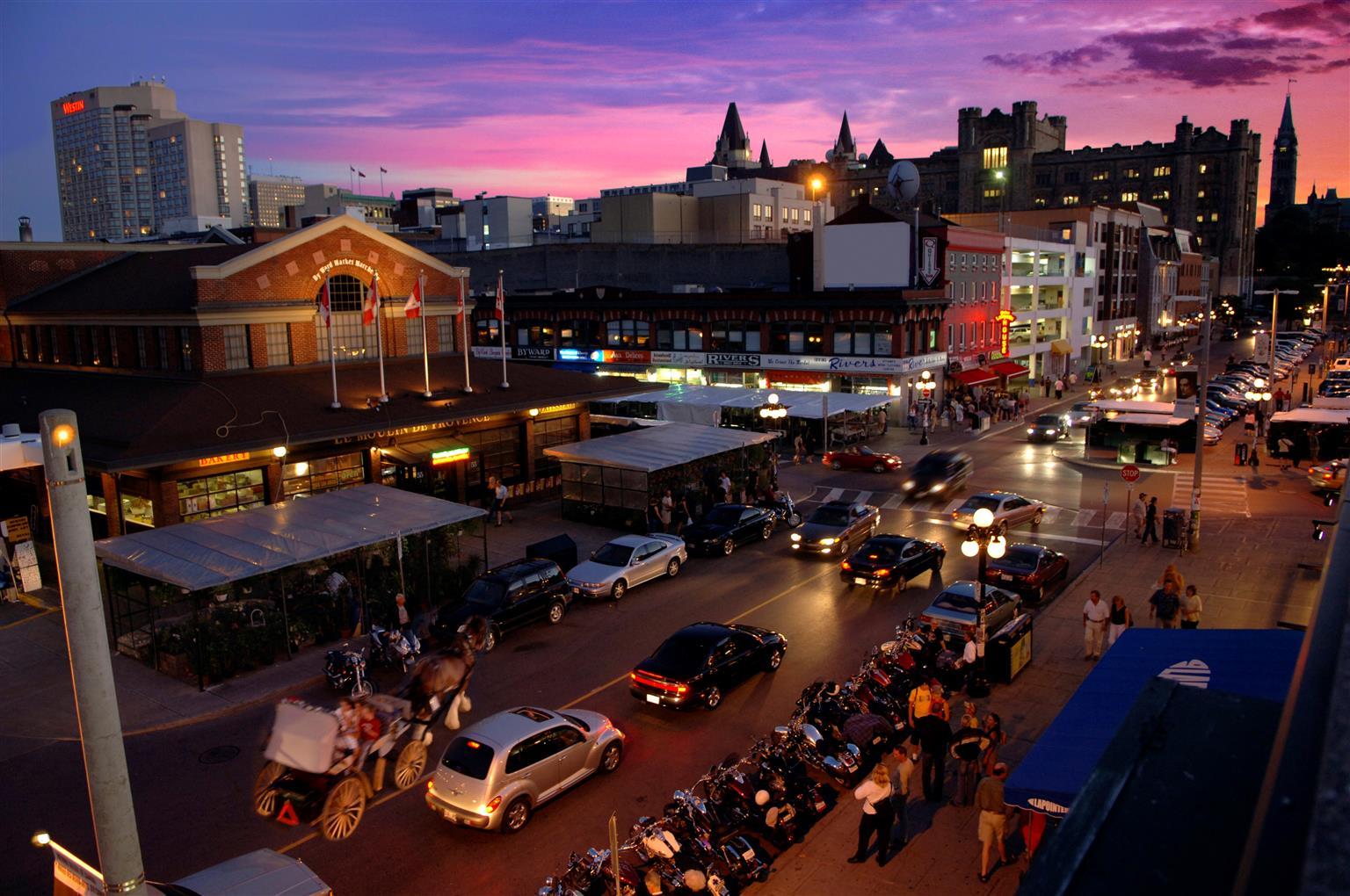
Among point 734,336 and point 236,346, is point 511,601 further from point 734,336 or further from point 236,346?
point 734,336

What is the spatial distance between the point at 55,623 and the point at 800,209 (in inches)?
3209

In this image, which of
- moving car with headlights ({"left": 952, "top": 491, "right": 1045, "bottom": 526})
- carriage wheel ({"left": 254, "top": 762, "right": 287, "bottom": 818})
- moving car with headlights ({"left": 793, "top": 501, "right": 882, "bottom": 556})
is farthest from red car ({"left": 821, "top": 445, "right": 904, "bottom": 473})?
carriage wheel ({"left": 254, "top": 762, "right": 287, "bottom": 818})

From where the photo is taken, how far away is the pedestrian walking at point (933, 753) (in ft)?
49.3

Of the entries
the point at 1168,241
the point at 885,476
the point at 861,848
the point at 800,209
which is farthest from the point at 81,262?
the point at 1168,241

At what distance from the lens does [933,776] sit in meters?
15.2

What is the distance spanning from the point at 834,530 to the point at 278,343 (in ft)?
67.2

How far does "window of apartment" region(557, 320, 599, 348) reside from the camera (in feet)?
218

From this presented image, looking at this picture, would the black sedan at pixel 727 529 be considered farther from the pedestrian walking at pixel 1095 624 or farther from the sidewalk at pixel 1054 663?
the pedestrian walking at pixel 1095 624

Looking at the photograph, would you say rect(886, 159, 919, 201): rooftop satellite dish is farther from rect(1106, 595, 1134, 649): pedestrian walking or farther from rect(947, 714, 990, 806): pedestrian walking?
rect(947, 714, 990, 806): pedestrian walking

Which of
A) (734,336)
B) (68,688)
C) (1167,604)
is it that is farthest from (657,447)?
(734,336)

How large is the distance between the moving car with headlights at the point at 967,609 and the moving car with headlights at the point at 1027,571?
2.31 meters

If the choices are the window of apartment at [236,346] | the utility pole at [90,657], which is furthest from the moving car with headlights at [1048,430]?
the utility pole at [90,657]

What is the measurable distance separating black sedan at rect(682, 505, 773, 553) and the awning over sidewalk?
32.2 meters

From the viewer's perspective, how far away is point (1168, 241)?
110m
